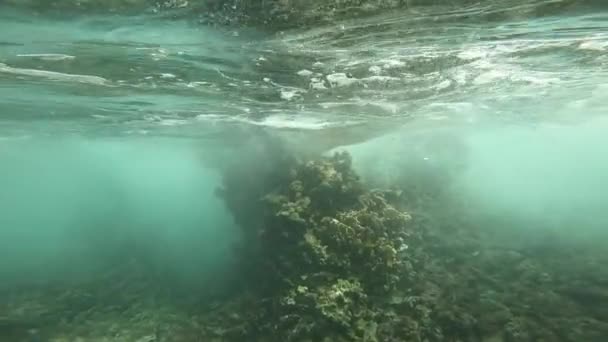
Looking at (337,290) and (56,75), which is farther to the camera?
(56,75)

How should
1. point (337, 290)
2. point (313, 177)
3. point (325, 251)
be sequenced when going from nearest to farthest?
1. point (337, 290)
2. point (325, 251)
3. point (313, 177)

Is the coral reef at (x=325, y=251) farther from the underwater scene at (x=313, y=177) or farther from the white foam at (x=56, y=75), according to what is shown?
the white foam at (x=56, y=75)

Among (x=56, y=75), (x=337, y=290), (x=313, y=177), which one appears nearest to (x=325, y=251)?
(x=337, y=290)

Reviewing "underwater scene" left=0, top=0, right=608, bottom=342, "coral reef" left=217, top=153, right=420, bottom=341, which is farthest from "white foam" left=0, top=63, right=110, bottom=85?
"coral reef" left=217, top=153, right=420, bottom=341

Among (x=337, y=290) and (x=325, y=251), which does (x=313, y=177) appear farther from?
(x=337, y=290)

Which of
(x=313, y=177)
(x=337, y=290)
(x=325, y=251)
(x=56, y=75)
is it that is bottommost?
(x=337, y=290)

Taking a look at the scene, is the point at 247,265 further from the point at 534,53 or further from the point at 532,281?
the point at 534,53

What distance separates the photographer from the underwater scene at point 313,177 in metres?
9.52

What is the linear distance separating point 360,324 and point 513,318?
3.77 m

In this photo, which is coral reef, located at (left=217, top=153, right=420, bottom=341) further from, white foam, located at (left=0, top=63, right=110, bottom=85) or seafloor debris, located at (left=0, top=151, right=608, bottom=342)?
white foam, located at (left=0, top=63, right=110, bottom=85)

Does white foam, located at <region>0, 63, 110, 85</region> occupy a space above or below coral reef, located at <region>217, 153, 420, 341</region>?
above

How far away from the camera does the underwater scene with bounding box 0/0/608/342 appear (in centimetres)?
952

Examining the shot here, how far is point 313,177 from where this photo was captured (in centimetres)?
1551

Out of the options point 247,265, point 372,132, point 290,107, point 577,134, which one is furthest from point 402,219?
point 577,134
